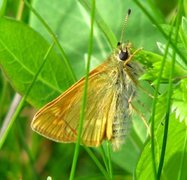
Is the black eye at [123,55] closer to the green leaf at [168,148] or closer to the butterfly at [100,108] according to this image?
the butterfly at [100,108]

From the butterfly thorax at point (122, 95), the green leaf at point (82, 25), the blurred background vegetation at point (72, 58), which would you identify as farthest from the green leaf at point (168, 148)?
the green leaf at point (82, 25)

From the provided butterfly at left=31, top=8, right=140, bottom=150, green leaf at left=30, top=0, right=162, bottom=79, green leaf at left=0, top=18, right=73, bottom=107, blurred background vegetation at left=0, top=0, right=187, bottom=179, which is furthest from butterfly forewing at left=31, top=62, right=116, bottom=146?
green leaf at left=30, top=0, right=162, bottom=79

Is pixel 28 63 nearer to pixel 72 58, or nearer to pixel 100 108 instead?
pixel 100 108

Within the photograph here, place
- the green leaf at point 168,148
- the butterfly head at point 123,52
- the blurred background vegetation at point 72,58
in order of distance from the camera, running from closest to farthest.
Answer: the green leaf at point 168,148
the butterfly head at point 123,52
the blurred background vegetation at point 72,58

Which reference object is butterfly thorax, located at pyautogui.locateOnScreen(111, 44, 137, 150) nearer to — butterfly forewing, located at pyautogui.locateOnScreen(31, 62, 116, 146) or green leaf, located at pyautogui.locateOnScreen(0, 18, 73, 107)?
butterfly forewing, located at pyautogui.locateOnScreen(31, 62, 116, 146)

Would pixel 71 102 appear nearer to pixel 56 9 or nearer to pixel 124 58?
pixel 124 58

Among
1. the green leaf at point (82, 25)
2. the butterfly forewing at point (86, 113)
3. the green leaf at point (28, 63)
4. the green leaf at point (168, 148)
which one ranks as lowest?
the green leaf at point (168, 148)

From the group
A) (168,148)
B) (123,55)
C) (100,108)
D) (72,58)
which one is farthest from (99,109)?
(72,58)
